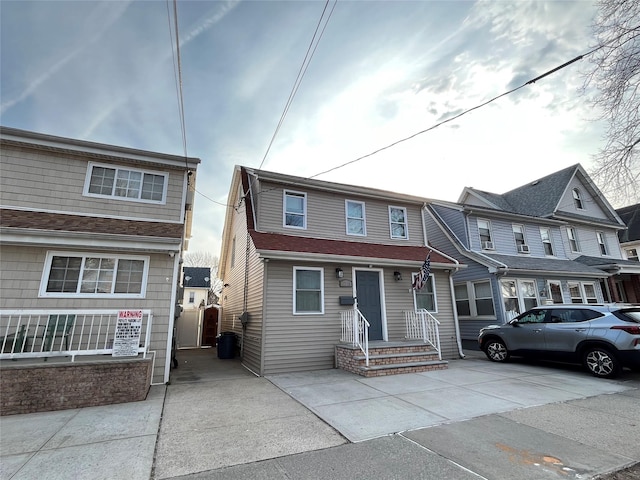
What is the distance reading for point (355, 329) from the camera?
331 inches

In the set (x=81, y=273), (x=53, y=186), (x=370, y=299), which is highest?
(x=53, y=186)

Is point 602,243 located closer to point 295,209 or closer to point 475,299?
point 475,299

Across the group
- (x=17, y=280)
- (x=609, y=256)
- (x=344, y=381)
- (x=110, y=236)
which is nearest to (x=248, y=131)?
(x=110, y=236)

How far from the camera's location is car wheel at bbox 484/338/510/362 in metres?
9.38

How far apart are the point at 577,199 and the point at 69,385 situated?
23.7 metres

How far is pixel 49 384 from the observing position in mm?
5469

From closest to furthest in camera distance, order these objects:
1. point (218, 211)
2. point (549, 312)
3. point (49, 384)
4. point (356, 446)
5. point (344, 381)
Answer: point (356, 446)
point (49, 384)
point (344, 381)
point (549, 312)
point (218, 211)

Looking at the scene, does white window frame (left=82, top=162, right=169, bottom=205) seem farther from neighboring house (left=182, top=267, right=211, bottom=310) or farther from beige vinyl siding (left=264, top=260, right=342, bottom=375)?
neighboring house (left=182, top=267, right=211, bottom=310)

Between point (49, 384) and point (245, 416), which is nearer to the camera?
point (245, 416)

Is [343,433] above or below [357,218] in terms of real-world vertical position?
below

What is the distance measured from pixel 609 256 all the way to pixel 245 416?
22161mm

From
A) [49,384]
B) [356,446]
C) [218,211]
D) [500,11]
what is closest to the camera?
[356,446]

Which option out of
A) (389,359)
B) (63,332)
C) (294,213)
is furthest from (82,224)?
(389,359)

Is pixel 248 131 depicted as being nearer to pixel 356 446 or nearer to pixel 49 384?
pixel 49 384
